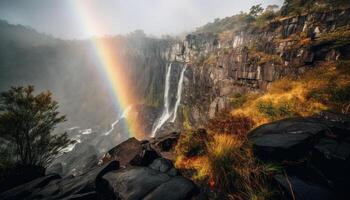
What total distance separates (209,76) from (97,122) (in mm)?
72462

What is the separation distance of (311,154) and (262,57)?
3228 cm

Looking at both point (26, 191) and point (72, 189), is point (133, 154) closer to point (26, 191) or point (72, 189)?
point (72, 189)

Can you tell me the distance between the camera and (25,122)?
1064 centimetres

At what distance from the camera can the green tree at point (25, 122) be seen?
404 inches

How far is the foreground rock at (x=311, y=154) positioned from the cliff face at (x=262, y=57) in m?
3.78

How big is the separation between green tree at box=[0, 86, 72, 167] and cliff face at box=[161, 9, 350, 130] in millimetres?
10023

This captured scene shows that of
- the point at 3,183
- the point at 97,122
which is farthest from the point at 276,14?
the point at 97,122

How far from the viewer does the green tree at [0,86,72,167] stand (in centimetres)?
1027

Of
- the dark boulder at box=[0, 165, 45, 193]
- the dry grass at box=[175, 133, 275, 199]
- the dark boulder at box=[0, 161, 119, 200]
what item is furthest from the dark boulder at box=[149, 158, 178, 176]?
the dark boulder at box=[0, 165, 45, 193]

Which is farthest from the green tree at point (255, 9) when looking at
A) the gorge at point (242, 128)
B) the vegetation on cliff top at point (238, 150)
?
the vegetation on cliff top at point (238, 150)

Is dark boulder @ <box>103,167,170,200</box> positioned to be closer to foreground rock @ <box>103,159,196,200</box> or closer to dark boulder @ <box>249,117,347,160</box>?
foreground rock @ <box>103,159,196,200</box>

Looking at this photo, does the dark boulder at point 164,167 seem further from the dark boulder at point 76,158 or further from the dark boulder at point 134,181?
the dark boulder at point 76,158

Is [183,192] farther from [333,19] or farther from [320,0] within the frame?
[320,0]

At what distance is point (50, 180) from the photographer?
16.1ft
